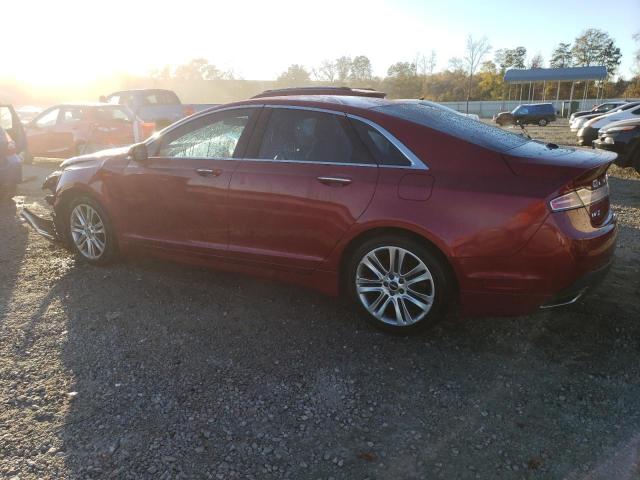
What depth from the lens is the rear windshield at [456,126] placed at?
347cm

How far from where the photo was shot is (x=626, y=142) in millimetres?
10094

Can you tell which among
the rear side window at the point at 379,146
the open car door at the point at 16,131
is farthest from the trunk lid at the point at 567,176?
the open car door at the point at 16,131

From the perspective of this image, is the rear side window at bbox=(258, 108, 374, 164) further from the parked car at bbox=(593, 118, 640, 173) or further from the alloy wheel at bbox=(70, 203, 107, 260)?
the parked car at bbox=(593, 118, 640, 173)

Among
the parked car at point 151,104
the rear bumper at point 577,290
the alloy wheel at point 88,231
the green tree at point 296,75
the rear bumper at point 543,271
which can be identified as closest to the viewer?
the rear bumper at point 543,271

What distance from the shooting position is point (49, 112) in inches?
497

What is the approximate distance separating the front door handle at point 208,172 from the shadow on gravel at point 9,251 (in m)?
1.90

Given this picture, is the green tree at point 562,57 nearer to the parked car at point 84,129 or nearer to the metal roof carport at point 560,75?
the metal roof carport at point 560,75

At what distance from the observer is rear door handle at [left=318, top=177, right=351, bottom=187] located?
3547 mm

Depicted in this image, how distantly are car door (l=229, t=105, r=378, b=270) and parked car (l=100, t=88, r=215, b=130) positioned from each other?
1226cm

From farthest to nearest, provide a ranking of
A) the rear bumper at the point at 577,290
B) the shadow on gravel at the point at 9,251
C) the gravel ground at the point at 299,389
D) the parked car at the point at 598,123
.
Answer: the parked car at the point at 598,123 < the shadow on gravel at the point at 9,251 < the rear bumper at the point at 577,290 < the gravel ground at the point at 299,389

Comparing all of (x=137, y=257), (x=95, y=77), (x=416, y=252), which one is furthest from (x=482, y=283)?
(x=95, y=77)

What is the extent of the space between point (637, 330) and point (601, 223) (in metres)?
0.88

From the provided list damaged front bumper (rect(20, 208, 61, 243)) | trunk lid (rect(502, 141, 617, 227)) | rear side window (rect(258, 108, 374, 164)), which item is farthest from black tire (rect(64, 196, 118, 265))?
trunk lid (rect(502, 141, 617, 227))

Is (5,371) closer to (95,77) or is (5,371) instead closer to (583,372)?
(583,372)
